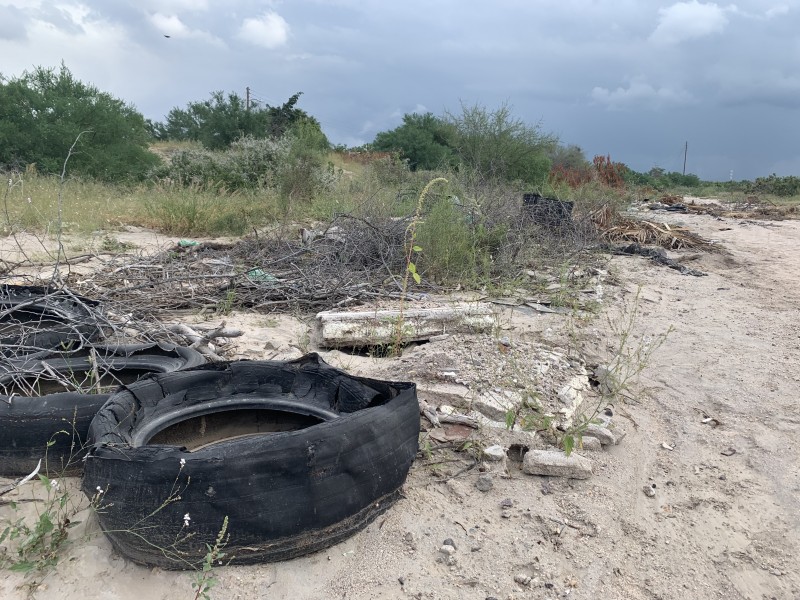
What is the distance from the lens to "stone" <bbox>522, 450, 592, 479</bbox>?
8.54 ft

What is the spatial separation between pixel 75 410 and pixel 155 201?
779 cm

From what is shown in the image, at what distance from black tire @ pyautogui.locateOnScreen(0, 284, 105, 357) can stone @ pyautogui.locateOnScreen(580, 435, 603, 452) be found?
8.84 feet

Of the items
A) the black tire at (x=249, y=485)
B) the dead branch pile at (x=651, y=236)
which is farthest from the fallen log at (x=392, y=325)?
the dead branch pile at (x=651, y=236)

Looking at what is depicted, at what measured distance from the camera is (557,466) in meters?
2.60

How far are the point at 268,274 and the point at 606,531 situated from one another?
423cm

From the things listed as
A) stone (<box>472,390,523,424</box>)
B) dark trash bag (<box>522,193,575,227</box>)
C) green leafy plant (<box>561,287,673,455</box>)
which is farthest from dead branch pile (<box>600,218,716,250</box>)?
stone (<box>472,390,523,424</box>)

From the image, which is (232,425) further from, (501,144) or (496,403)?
(501,144)

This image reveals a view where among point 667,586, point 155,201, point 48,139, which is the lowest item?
point 667,586

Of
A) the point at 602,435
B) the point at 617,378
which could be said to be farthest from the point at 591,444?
the point at 617,378

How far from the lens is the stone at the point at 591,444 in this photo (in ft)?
9.43

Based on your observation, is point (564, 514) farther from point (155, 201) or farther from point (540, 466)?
point (155, 201)

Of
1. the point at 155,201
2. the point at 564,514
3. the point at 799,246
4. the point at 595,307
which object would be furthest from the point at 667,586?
the point at 799,246

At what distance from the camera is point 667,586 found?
2.02 meters

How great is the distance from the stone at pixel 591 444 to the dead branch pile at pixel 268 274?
8.99 ft
